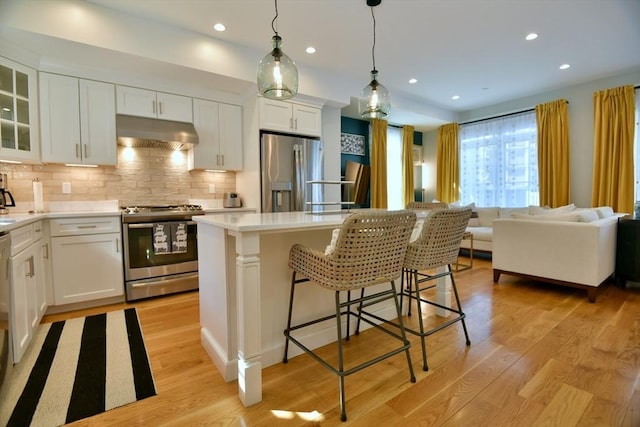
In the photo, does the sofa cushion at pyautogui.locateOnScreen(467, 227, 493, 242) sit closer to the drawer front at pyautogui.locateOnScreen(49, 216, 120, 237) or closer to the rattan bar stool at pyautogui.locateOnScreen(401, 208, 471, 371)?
the rattan bar stool at pyautogui.locateOnScreen(401, 208, 471, 371)

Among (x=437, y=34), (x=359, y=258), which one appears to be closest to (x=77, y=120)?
(x=359, y=258)

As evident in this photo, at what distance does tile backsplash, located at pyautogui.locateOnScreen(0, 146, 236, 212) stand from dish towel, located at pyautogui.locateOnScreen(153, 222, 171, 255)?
0.65 metres

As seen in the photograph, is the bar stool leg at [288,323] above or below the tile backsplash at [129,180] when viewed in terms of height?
below

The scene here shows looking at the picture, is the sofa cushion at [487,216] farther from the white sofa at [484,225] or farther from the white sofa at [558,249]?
the white sofa at [558,249]

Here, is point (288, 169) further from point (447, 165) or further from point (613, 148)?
point (613, 148)

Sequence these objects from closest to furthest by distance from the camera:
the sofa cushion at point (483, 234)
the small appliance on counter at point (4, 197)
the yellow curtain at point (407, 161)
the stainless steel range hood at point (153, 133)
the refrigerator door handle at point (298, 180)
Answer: the small appliance on counter at point (4, 197) < the stainless steel range hood at point (153, 133) < the refrigerator door handle at point (298, 180) < the sofa cushion at point (483, 234) < the yellow curtain at point (407, 161)

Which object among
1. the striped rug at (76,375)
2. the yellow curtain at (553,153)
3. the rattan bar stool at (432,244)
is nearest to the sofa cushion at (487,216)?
the yellow curtain at (553,153)

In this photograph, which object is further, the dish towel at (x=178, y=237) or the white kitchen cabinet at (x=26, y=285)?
the dish towel at (x=178, y=237)

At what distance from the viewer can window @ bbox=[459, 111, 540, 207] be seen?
527cm

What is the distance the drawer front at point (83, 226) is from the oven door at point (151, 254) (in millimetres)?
107

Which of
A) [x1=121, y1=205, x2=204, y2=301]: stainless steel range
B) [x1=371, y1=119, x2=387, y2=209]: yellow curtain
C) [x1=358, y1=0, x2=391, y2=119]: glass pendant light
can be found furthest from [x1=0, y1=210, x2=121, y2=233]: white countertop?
[x1=371, y1=119, x2=387, y2=209]: yellow curtain

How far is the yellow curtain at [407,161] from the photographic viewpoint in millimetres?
6215

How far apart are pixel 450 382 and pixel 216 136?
345 cm

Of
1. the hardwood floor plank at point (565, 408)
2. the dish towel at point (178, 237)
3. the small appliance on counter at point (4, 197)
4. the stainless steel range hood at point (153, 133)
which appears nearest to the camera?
the hardwood floor plank at point (565, 408)
